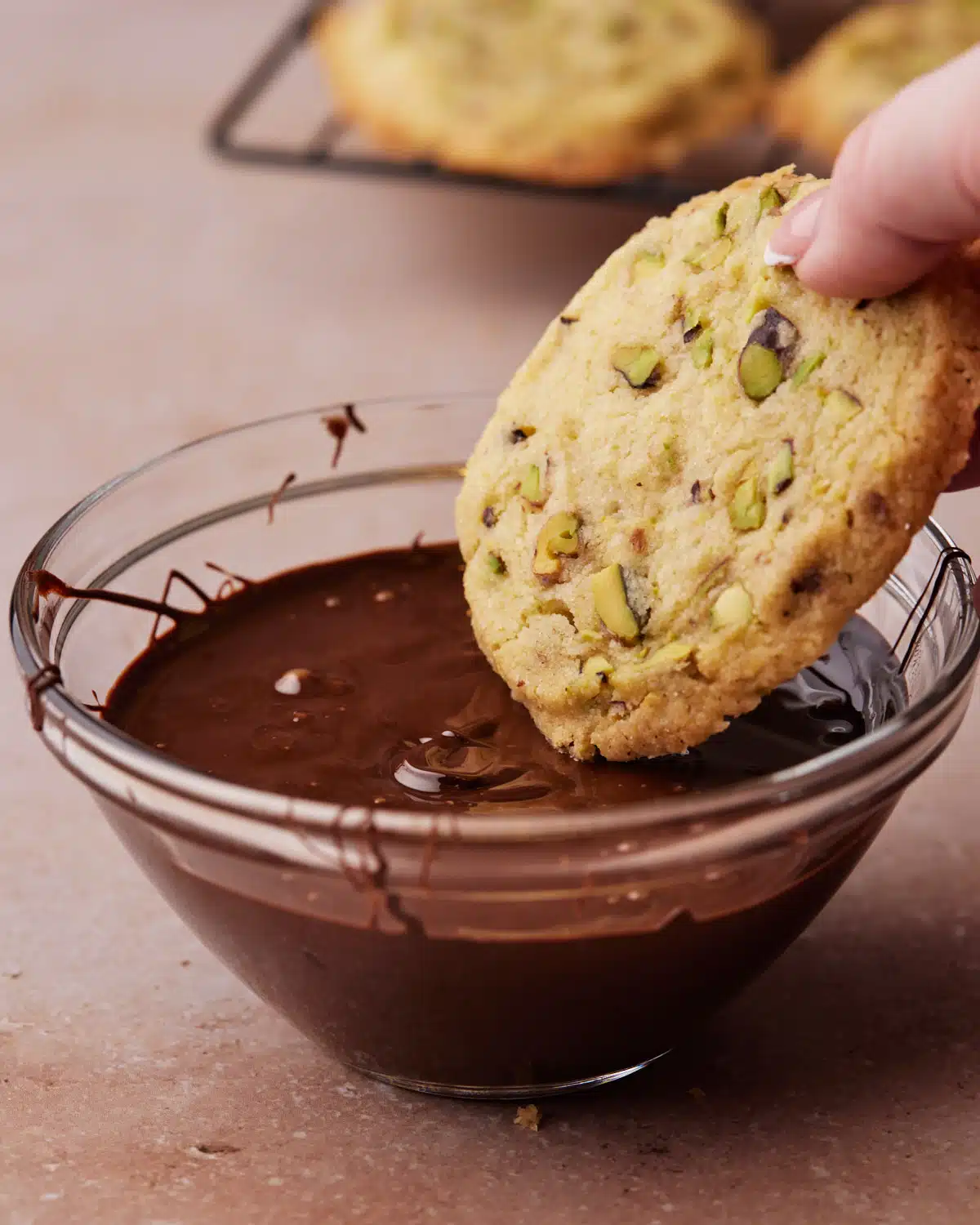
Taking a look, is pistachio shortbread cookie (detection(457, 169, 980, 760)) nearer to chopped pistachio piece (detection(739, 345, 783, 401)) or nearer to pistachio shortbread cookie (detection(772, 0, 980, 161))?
chopped pistachio piece (detection(739, 345, 783, 401))

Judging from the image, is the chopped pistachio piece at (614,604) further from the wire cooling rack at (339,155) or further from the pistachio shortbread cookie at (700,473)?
the wire cooling rack at (339,155)

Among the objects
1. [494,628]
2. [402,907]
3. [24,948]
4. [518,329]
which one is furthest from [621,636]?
[518,329]

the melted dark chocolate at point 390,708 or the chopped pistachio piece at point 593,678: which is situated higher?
the chopped pistachio piece at point 593,678

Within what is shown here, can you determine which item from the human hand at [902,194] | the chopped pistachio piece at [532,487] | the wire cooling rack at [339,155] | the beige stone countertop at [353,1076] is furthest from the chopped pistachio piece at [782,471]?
the wire cooling rack at [339,155]

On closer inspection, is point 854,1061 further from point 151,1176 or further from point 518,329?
point 518,329

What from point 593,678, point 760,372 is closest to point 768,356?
point 760,372

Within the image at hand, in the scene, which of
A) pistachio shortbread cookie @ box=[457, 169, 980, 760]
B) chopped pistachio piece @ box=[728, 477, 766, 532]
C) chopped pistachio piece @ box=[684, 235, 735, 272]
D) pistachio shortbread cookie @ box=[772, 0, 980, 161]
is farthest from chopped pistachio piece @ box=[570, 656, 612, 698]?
pistachio shortbread cookie @ box=[772, 0, 980, 161]
